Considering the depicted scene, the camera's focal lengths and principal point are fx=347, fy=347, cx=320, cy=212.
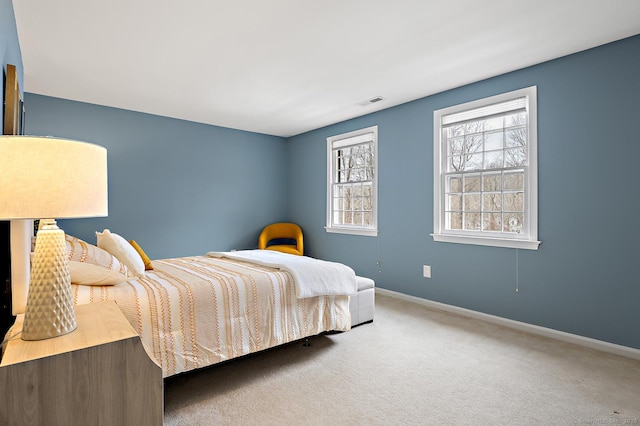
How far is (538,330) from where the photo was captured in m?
3.09

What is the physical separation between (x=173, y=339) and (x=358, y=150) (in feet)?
12.2

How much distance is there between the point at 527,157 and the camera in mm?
3219

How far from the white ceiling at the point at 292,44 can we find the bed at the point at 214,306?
161cm

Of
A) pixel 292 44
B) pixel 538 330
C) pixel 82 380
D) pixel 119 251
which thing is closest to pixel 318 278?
pixel 119 251

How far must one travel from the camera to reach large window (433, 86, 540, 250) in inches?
127

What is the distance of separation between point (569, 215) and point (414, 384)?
2.00m

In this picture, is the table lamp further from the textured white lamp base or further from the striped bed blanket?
the striped bed blanket

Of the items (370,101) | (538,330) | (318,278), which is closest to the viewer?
(318,278)

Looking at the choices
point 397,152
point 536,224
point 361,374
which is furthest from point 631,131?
point 361,374

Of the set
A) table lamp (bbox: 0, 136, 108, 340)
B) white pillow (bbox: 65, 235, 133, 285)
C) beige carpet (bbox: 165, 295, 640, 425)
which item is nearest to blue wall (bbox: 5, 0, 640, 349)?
beige carpet (bbox: 165, 295, 640, 425)

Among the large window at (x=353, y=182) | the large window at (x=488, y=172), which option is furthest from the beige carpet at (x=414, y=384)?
the large window at (x=353, y=182)

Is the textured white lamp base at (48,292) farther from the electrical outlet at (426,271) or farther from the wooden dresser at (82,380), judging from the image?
the electrical outlet at (426,271)

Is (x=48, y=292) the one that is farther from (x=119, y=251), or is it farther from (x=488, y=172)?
(x=488, y=172)

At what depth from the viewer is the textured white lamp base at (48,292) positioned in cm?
117
